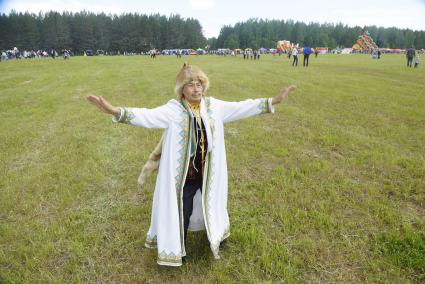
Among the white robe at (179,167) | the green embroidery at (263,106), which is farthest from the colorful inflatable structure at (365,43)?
the white robe at (179,167)

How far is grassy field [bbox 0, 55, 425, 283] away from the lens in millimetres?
3920

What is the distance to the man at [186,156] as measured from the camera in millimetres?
3494

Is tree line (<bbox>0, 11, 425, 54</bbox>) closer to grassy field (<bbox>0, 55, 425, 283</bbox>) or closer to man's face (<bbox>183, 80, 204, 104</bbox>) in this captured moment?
grassy field (<bbox>0, 55, 425, 283</bbox>)

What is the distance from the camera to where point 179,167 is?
356 cm

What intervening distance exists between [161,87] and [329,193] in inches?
534

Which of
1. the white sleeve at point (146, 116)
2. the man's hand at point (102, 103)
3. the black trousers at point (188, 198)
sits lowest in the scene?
the black trousers at point (188, 198)

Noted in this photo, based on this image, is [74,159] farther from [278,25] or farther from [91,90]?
[278,25]

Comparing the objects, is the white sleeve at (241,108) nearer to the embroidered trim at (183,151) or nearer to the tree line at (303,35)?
the embroidered trim at (183,151)

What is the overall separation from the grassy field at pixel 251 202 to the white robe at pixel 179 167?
1.47ft

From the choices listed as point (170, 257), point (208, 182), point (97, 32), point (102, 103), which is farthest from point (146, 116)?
point (97, 32)

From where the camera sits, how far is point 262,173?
6562 mm

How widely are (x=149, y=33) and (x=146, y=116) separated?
419 ft

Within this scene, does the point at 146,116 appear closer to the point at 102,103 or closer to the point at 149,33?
the point at 102,103

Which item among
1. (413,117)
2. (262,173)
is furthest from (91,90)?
(413,117)
